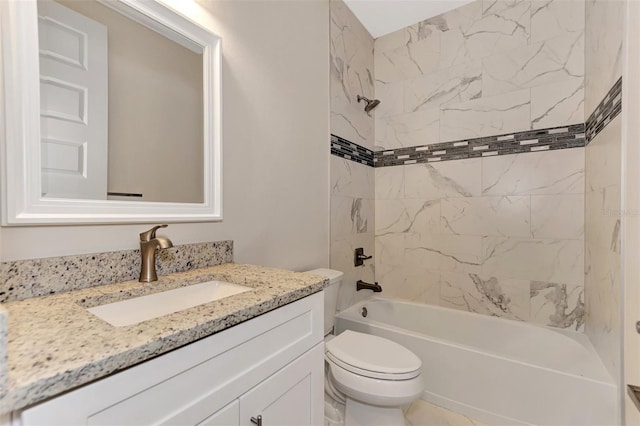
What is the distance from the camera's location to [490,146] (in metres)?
2.18

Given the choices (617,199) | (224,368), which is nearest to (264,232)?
(224,368)

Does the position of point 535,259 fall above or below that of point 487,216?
below

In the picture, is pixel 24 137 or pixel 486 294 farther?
pixel 486 294

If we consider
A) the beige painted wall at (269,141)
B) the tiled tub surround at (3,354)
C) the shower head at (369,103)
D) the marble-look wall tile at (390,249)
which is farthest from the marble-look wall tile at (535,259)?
the tiled tub surround at (3,354)

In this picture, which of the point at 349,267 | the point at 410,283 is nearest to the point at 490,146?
the point at 410,283

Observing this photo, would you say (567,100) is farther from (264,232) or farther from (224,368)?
(224,368)

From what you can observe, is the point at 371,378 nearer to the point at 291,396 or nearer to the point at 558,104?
the point at 291,396

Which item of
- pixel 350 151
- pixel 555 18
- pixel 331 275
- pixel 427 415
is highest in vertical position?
pixel 555 18

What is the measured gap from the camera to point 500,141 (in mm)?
2143

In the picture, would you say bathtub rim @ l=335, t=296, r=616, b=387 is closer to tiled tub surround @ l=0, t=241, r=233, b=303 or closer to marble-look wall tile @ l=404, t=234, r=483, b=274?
marble-look wall tile @ l=404, t=234, r=483, b=274

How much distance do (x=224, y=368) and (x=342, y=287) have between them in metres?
1.59

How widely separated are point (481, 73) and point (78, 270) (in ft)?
8.71

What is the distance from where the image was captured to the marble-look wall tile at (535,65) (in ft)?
6.26

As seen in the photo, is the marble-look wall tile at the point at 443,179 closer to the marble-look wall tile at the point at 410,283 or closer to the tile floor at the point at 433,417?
the marble-look wall tile at the point at 410,283
